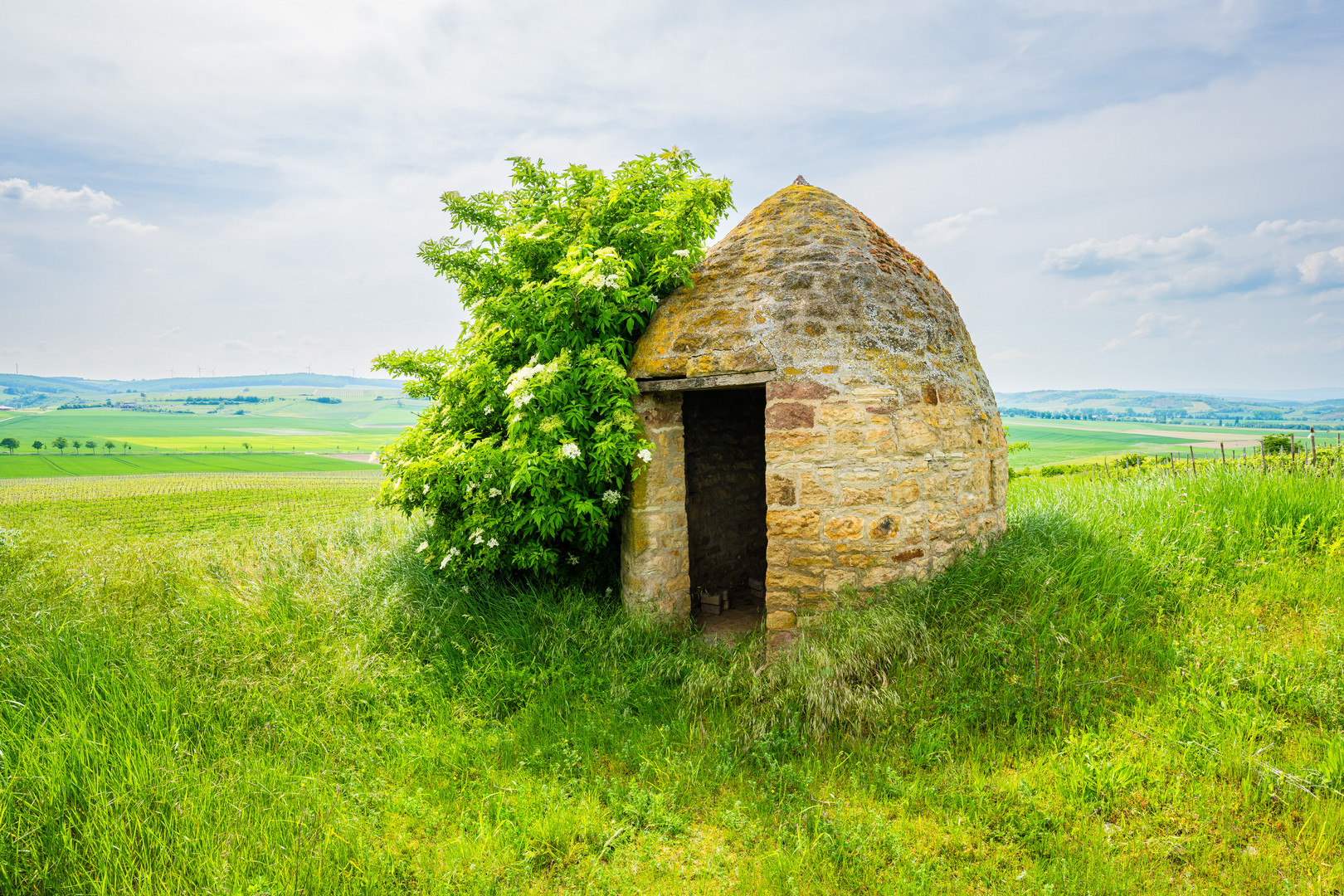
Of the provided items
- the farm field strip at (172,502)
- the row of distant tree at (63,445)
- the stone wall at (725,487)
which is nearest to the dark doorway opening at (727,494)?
the stone wall at (725,487)

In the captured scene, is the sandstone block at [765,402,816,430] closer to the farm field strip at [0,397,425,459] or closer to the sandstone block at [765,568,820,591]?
the sandstone block at [765,568,820,591]

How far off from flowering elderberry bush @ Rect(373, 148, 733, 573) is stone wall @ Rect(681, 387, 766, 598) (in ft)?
6.84

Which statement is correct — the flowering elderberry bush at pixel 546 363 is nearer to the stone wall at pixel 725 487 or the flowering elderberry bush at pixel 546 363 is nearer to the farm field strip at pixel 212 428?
the stone wall at pixel 725 487

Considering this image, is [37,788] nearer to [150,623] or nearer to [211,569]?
[150,623]

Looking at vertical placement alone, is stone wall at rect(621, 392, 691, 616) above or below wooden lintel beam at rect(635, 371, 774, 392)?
below

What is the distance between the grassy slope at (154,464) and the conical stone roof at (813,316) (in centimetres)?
2781

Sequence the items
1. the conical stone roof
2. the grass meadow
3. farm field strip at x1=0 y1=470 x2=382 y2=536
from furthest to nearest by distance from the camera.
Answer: farm field strip at x1=0 y1=470 x2=382 y2=536 < the conical stone roof < the grass meadow

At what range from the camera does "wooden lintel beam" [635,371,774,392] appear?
4.67 meters

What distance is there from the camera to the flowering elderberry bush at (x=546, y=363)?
16.0 ft

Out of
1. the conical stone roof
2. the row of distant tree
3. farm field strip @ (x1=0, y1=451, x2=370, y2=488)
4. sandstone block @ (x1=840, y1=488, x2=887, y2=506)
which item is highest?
the conical stone roof

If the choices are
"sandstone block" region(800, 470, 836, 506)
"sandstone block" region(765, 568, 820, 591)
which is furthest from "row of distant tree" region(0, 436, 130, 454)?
"sandstone block" region(800, 470, 836, 506)

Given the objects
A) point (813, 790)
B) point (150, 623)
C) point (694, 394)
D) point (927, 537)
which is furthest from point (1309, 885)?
point (150, 623)

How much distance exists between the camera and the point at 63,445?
120ft

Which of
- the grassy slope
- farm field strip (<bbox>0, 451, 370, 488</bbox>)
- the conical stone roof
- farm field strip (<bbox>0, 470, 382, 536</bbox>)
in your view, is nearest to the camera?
the conical stone roof
